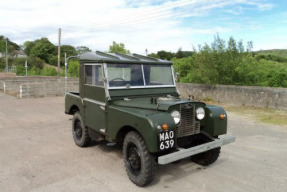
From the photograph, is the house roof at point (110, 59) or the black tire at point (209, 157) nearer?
the black tire at point (209, 157)

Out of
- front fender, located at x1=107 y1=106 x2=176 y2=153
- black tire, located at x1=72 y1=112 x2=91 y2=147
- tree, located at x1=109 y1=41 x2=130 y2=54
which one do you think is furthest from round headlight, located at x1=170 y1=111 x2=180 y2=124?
tree, located at x1=109 y1=41 x2=130 y2=54

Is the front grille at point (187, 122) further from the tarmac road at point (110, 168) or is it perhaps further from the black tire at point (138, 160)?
the tarmac road at point (110, 168)

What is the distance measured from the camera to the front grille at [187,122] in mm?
4004

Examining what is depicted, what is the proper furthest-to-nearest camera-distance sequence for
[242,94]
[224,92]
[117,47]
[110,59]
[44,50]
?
[44,50], [117,47], [224,92], [242,94], [110,59]

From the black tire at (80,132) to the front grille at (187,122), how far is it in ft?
7.86

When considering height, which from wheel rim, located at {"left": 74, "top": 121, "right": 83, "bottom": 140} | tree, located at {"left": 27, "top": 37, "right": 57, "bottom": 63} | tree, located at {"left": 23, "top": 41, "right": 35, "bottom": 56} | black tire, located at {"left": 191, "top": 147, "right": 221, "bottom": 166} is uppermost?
tree, located at {"left": 23, "top": 41, "right": 35, "bottom": 56}

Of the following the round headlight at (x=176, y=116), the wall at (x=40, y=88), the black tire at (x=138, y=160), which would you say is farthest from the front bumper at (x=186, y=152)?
the wall at (x=40, y=88)

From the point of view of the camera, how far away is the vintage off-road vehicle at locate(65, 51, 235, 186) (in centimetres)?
366

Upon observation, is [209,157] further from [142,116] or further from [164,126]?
[142,116]

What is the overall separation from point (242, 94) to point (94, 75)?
9.00 meters

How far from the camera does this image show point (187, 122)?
13.5 ft

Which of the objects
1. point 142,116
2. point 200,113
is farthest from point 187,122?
point 142,116

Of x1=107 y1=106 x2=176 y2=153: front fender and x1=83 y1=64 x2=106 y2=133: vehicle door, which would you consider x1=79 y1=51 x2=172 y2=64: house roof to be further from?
x1=107 y1=106 x2=176 y2=153: front fender

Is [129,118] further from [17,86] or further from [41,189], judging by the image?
[17,86]
